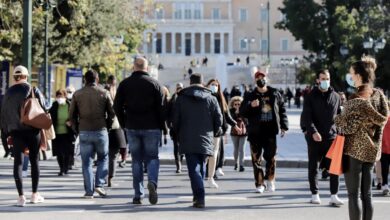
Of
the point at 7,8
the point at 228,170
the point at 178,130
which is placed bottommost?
the point at 228,170

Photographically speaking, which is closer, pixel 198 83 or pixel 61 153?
pixel 198 83

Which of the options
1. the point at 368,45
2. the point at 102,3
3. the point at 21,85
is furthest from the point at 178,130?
the point at 368,45

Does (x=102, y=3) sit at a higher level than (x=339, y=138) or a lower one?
higher

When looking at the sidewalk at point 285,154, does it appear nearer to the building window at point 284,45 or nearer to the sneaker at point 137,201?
the sneaker at point 137,201

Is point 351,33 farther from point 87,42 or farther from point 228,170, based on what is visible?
point 228,170

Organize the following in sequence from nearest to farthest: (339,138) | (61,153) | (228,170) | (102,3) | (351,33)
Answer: (339,138), (61,153), (228,170), (102,3), (351,33)

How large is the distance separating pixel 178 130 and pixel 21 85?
2221mm

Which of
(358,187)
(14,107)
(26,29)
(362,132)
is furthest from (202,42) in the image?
(358,187)

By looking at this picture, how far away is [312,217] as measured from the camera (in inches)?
435

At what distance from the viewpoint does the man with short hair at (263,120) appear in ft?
44.4

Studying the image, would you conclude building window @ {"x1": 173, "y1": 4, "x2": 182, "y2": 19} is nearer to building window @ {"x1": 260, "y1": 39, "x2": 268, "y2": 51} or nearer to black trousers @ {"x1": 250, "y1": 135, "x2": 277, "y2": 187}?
building window @ {"x1": 260, "y1": 39, "x2": 268, "y2": 51}

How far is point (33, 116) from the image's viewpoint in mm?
11781

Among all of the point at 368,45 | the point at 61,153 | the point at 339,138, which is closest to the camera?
the point at 339,138

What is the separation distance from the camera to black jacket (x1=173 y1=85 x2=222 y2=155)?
39.1 feet
